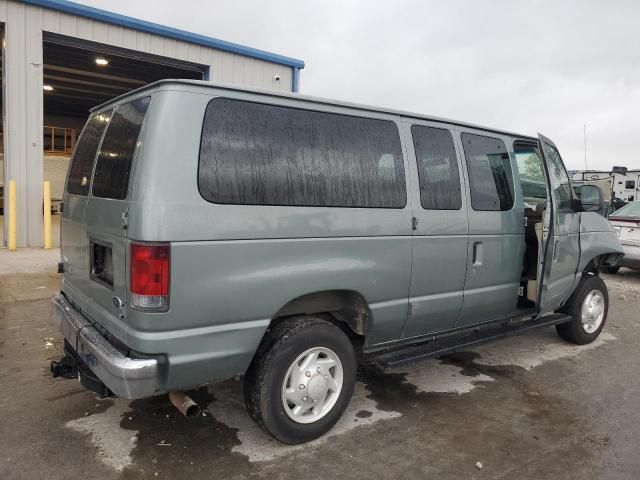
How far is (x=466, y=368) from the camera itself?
4730 mm

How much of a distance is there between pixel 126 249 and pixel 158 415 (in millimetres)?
1471

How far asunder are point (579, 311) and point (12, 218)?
9794 mm

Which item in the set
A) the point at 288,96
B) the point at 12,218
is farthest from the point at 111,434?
the point at 12,218

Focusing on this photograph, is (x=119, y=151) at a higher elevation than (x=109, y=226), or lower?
higher

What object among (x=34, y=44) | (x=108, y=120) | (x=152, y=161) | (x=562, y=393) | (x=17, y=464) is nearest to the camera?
(x=152, y=161)

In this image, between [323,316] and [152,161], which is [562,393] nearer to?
[323,316]

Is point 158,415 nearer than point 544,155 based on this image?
Yes

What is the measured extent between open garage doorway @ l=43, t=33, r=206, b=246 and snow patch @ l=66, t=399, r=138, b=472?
27.7 feet

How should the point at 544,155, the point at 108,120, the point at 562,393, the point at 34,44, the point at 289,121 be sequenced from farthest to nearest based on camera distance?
the point at 34,44 → the point at 544,155 → the point at 562,393 → the point at 108,120 → the point at 289,121

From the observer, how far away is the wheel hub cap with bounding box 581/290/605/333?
17.8 feet

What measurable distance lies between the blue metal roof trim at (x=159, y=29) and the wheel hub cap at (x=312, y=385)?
9.85 m

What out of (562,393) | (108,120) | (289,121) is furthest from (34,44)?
(562,393)

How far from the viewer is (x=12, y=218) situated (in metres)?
9.77

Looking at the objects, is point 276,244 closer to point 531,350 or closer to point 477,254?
point 477,254
